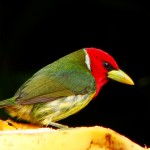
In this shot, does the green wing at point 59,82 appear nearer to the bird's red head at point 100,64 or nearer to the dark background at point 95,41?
the bird's red head at point 100,64

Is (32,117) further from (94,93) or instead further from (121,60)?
(121,60)

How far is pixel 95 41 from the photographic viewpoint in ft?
13.3

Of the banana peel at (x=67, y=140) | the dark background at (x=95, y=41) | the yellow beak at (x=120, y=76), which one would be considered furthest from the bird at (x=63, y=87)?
the dark background at (x=95, y=41)

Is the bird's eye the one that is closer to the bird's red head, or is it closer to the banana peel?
the bird's red head

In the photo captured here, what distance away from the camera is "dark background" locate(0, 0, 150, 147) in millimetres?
3859

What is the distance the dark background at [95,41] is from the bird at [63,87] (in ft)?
4.35

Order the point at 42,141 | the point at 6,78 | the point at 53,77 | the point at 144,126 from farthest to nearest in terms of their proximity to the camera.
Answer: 1. the point at 144,126
2. the point at 6,78
3. the point at 53,77
4. the point at 42,141

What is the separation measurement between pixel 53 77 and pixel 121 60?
169cm

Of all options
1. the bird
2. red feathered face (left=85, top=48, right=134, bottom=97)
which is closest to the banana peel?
the bird

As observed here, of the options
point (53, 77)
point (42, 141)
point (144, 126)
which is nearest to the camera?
point (42, 141)

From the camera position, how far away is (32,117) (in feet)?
7.08

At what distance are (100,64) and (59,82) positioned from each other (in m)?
0.18

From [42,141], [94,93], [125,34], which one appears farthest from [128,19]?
[42,141]

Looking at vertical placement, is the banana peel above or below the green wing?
below
